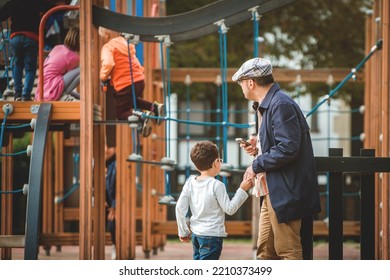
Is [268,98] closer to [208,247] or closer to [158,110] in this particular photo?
[208,247]

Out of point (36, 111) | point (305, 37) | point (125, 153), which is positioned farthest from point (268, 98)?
point (305, 37)

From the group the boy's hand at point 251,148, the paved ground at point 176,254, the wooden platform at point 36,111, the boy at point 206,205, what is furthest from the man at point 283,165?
the paved ground at point 176,254

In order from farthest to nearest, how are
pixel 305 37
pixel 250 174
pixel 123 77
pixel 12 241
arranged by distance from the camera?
1. pixel 305 37
2. pixel 123 77
3. pixel 12 241
4. pixel 250 174

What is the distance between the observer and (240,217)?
530 inches

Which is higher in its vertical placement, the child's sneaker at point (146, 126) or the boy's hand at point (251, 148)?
the child's sneaker at point (146, 126)

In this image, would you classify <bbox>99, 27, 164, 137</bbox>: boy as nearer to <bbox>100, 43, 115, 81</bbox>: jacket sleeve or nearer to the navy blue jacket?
<bbox>100, 43, 115, 81</bbox>: jacket sleeve

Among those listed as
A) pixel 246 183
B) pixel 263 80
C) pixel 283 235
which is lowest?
pixel 283 235

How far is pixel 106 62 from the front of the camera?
6.59 meters

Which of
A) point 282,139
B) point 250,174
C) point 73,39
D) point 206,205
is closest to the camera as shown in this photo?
point 282,139

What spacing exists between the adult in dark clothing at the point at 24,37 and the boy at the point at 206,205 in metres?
2.11

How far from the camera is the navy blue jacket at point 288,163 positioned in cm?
441

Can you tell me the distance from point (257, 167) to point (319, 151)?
1601 cm

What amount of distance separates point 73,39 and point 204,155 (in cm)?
212

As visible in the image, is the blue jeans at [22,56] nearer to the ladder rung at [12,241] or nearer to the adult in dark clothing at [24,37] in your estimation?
the adult in dark clothing at [24,37]
